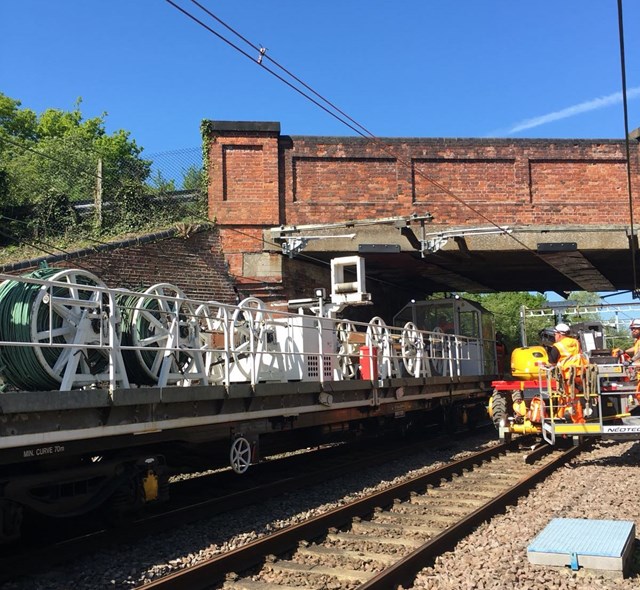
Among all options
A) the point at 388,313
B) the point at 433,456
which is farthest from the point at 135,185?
the point at 433,456

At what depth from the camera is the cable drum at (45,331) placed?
226 inches

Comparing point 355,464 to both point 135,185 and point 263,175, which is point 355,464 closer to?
point 263,175

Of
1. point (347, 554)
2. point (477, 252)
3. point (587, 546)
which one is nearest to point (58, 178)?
point (477, 252)

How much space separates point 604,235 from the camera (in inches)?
659

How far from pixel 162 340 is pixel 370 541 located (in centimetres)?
304

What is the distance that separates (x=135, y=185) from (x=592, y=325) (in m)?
12.2

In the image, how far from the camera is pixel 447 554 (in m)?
5.96

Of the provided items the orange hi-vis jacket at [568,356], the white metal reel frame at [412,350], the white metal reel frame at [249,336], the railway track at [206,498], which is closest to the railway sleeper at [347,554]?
the railway track at [206,498]

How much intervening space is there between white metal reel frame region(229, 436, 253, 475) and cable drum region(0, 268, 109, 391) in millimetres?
2045

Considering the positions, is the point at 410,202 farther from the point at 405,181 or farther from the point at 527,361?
the point at 527,361

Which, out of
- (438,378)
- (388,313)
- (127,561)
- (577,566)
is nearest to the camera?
(577,566)

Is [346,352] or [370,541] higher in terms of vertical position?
[346,352]

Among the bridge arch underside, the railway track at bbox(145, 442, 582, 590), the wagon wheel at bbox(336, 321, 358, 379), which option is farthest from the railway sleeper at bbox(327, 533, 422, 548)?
the bridge arch underside

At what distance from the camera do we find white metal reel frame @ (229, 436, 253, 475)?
7609mm
